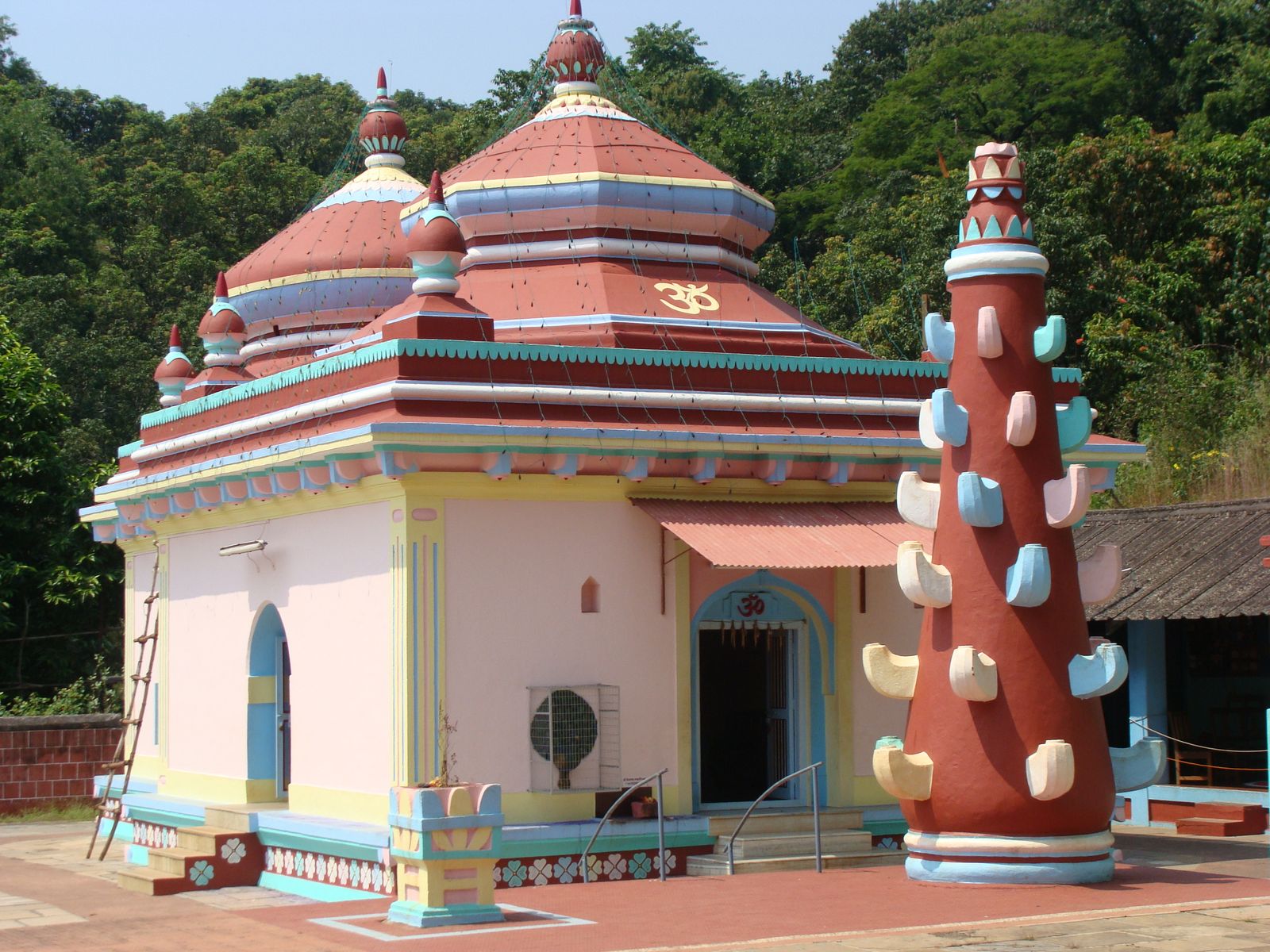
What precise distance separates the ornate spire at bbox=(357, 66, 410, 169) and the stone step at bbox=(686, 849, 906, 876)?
42.6ft

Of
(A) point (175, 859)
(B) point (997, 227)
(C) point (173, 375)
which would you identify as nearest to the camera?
(B) point (997, 227)

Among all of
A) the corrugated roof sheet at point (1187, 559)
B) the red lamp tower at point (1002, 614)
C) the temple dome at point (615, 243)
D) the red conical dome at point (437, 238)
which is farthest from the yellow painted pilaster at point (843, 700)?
the red conical dome at point (437, 238)

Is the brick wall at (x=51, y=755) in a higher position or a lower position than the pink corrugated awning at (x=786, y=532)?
lower

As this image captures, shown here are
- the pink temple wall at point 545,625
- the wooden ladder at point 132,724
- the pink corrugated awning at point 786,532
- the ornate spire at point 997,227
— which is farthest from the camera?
the wooden ladder at point 132,724

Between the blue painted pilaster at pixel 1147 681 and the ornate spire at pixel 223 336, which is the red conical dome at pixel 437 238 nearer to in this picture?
the ornate spire at pixel 223 336

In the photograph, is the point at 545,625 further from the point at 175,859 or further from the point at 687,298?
the point at 687,298

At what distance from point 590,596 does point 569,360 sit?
2059 millimetres

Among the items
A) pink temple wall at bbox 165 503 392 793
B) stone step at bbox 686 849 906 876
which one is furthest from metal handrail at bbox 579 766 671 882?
pink temple wall at bbox 165 503 392 793

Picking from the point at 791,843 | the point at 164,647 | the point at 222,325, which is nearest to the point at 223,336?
the point at 222,325

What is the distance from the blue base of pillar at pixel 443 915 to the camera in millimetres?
12312

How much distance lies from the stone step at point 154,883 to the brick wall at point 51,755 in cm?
870

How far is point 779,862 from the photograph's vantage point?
15.0 meters

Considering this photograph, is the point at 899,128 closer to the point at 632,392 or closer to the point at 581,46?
the point at 581,46

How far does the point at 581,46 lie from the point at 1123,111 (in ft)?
96.7
